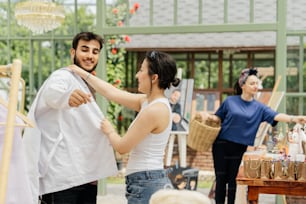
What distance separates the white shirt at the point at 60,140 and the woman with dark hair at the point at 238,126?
2051 mm

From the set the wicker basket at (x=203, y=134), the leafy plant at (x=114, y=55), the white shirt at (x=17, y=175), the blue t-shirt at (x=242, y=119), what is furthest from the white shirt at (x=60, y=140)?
the leafy plant at (x=114, y=55)

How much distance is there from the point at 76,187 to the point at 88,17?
381 inches

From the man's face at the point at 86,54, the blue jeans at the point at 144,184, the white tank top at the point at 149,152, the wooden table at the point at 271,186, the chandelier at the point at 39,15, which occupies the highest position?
the chandelier at the point at 39,15

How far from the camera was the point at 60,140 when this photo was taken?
2.81m

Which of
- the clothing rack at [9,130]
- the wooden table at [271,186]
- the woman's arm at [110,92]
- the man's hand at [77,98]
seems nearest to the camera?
the clothing rack at [9,130]

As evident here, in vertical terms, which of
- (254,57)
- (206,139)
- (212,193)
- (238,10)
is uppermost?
(238,10)

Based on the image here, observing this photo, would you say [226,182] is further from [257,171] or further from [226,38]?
[226,38]

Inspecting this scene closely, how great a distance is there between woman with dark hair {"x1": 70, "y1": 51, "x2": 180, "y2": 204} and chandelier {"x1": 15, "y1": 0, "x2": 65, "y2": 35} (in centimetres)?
406

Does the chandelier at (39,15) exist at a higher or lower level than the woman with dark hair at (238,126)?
higher

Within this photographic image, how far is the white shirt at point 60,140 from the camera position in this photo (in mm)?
2797

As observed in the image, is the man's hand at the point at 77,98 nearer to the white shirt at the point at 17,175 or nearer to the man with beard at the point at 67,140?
the man with beard at the point at 67,140

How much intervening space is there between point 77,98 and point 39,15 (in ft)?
13.7

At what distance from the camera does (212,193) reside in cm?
602

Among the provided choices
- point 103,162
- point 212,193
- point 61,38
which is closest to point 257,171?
point 103,162
